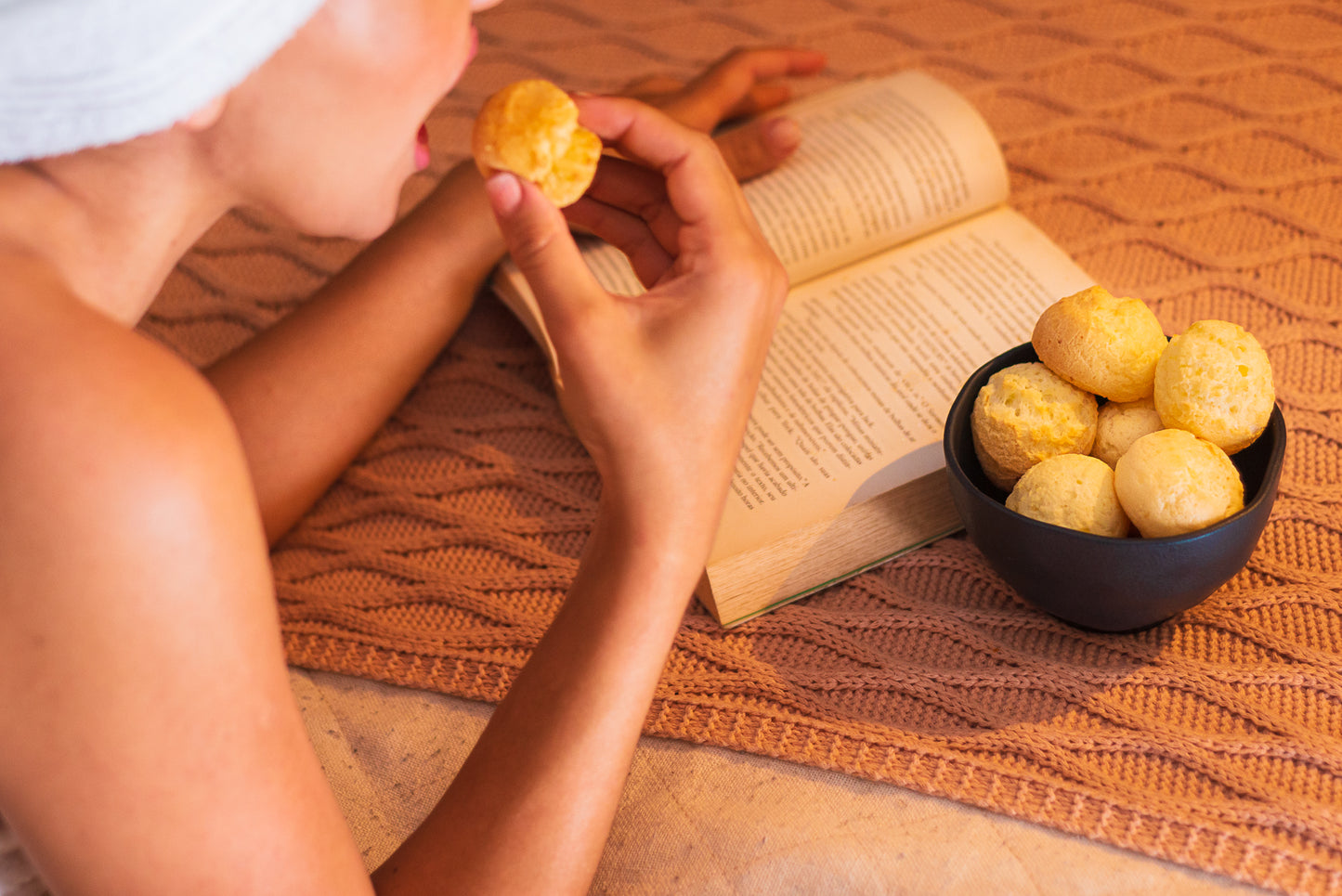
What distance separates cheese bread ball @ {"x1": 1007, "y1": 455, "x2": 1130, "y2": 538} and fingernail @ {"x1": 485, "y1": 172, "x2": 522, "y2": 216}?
0.31 metres

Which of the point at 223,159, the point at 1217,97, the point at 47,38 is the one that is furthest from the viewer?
the point at 1217,97

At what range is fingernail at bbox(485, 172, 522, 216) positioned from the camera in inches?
21.9

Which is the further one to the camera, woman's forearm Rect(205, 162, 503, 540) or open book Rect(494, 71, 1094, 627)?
woman's forearm Rect(205, 162, 503, 540)

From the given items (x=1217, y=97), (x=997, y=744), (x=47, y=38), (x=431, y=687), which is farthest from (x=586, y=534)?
(x=1217, y=97)

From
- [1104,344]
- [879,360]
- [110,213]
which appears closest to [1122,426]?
[1104,344]

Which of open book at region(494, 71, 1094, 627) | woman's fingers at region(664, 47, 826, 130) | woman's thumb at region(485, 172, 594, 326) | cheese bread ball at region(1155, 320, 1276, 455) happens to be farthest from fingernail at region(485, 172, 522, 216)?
woman's fingers at region(664, 47, 826, 130)

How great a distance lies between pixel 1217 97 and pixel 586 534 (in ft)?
2.37

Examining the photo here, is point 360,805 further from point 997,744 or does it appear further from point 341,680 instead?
point 997,744

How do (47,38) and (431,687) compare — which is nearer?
(47,38)

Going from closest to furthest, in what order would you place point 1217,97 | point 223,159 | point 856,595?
point 223,159, point 856,595, point 1217,97

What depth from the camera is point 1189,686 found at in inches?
23.7

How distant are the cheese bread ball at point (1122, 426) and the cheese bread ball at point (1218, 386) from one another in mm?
23

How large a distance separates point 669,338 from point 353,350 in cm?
36

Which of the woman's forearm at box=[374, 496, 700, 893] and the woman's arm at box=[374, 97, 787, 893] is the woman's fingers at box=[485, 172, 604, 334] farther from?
the woman's forearm at box=[374, 496, 700, 893]
